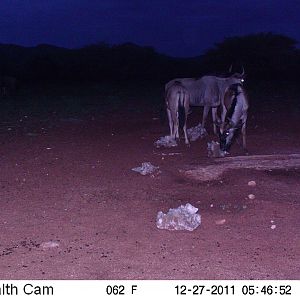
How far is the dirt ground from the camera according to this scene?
18.6ft

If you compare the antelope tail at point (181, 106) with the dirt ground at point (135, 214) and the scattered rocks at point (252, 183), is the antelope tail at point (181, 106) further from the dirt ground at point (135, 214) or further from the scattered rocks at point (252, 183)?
the scattered rocks at point (252, 183)

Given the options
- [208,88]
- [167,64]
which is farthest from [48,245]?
Answer: [167,64]

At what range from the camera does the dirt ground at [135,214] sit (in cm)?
567

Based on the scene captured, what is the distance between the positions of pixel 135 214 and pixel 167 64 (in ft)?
125

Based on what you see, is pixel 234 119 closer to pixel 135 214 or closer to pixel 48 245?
pixel 135 214

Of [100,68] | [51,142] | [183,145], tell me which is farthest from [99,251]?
[100,68]

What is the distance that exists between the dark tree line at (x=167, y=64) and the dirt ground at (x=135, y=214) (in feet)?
84.0

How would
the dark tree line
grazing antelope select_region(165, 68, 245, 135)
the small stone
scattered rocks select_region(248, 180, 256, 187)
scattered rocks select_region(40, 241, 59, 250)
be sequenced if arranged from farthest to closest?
the dark tree line
grazing antelope select_region(165, 68, 245, 135)
scattered rocks select_region(248, 180, 256, 187)
the small stone
scattered rocks select_region(40, 241, 59, 250)

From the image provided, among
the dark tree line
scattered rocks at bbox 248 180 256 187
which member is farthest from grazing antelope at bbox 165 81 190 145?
the dark tree line

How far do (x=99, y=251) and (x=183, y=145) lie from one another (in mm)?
6601

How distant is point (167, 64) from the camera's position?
44.6m

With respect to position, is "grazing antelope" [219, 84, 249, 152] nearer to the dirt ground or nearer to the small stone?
the dirt ground

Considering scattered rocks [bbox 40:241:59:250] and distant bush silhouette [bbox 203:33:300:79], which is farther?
distant bush silhouette [bbox 203:33:300:79]

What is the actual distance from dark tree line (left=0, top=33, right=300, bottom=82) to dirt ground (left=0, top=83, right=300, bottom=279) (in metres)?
25.6
